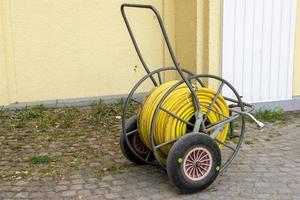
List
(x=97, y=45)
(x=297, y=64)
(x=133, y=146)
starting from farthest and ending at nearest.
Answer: (x=97, y=45), (x=297, y=64), (x=133, y=146)

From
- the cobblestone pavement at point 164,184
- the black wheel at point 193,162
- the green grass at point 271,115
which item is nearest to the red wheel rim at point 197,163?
the black wheel at point 193,162

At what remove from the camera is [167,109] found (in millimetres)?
4746

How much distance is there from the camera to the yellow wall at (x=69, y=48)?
757 cm

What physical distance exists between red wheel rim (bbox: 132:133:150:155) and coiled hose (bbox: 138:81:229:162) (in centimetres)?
25

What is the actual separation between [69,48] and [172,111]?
3534mm

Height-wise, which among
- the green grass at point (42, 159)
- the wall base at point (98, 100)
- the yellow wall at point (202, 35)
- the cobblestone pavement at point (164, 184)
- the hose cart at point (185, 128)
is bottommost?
the cobblestone pavement at point (164, 184)

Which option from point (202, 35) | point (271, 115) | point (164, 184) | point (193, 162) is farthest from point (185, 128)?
point (271, 115)

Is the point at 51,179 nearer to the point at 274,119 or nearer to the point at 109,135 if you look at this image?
the point at 109,135

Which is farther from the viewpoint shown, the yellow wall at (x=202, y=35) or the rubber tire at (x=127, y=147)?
the yellow wall at (x=202, y=35)

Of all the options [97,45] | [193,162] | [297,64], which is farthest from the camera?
[97,45]

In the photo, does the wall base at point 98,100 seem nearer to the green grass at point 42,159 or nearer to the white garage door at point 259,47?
the white garage door at point 259,47

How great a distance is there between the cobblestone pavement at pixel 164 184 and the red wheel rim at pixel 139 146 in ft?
0.55

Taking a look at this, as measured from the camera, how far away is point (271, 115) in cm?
737

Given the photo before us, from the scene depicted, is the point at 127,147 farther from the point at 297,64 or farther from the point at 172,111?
the point at 297,64
